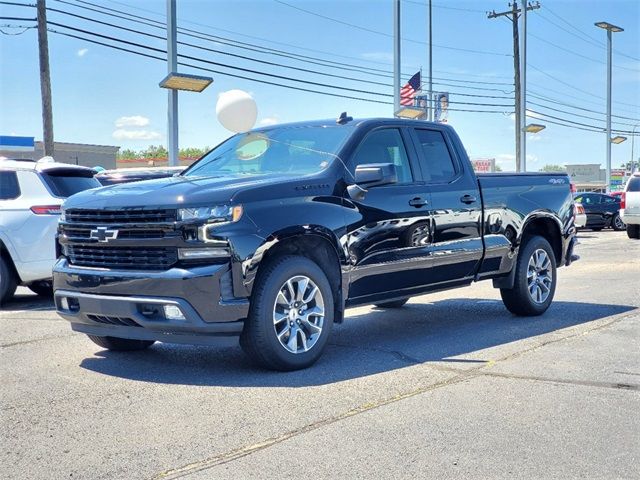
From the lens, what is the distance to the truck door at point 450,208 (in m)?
7.00

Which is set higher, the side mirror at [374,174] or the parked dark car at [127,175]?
the parked dark car at [127,175]

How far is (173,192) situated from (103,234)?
608 mm

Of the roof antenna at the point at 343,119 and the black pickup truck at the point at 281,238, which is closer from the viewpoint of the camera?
the black pickup truck at the point at 281,238

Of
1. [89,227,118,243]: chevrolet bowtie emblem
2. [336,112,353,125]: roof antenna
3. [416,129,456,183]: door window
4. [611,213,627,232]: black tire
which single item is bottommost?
[611,213,627,232]: black tire

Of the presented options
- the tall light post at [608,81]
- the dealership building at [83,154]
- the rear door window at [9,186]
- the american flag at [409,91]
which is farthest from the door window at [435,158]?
the tall light post at [608,81]

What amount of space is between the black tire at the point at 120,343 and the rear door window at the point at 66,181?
3.55 meters

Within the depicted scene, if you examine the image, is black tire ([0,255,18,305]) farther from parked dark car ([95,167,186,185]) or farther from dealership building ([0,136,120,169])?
dealership building ([0,136,120,169])

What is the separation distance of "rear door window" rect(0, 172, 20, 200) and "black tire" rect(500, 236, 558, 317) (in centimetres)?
585

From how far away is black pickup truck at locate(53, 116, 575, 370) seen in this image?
5.25m

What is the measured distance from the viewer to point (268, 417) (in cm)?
452

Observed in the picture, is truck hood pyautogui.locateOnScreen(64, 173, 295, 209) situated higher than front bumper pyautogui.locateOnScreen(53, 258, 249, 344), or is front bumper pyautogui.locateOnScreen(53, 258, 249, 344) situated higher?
truck hood pyautogui.locateOnScreen(64, 173, 295, 209)

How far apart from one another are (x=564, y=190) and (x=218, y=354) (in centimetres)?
462

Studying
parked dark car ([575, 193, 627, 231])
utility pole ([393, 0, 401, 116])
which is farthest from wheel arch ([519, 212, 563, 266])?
parked dark car ([575, 193, 627, 231])

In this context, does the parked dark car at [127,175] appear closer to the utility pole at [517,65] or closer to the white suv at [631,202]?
the white suv at [631,202]
